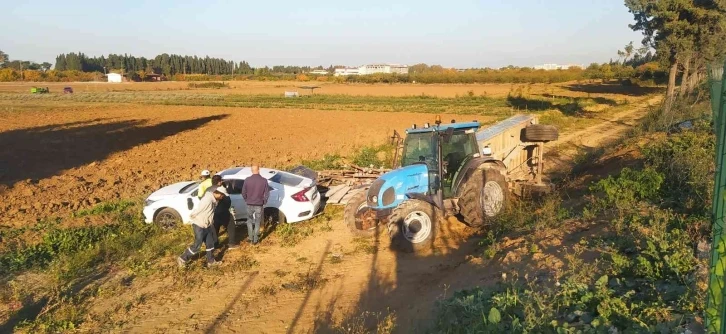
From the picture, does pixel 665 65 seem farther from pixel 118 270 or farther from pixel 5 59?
pixel 5 59

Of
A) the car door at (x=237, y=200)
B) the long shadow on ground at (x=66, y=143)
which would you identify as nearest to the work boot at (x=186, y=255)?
the car door at (x=237, y=200)

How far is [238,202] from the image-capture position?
10781 mm

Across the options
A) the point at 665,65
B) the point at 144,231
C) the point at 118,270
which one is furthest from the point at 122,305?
the point at 665,65

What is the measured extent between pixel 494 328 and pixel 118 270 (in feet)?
22.3

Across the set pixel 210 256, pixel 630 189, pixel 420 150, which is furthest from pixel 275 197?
pixel 630 189

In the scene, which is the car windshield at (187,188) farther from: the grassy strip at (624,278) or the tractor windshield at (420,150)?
the grassy strip at (624,278)

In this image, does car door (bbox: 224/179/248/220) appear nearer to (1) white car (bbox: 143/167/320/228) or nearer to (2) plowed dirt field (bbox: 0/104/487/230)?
(1) white car (bbox: 143/167/320/228)

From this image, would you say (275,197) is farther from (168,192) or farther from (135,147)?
(135,147)

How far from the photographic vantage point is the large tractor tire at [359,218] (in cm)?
984

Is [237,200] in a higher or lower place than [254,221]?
higher

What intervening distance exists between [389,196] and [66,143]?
67.1 feet

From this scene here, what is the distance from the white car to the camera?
10758 millimetres

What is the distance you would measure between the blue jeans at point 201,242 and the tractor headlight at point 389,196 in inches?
118

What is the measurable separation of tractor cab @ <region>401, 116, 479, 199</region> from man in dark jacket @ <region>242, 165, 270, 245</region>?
2672 millimetres
